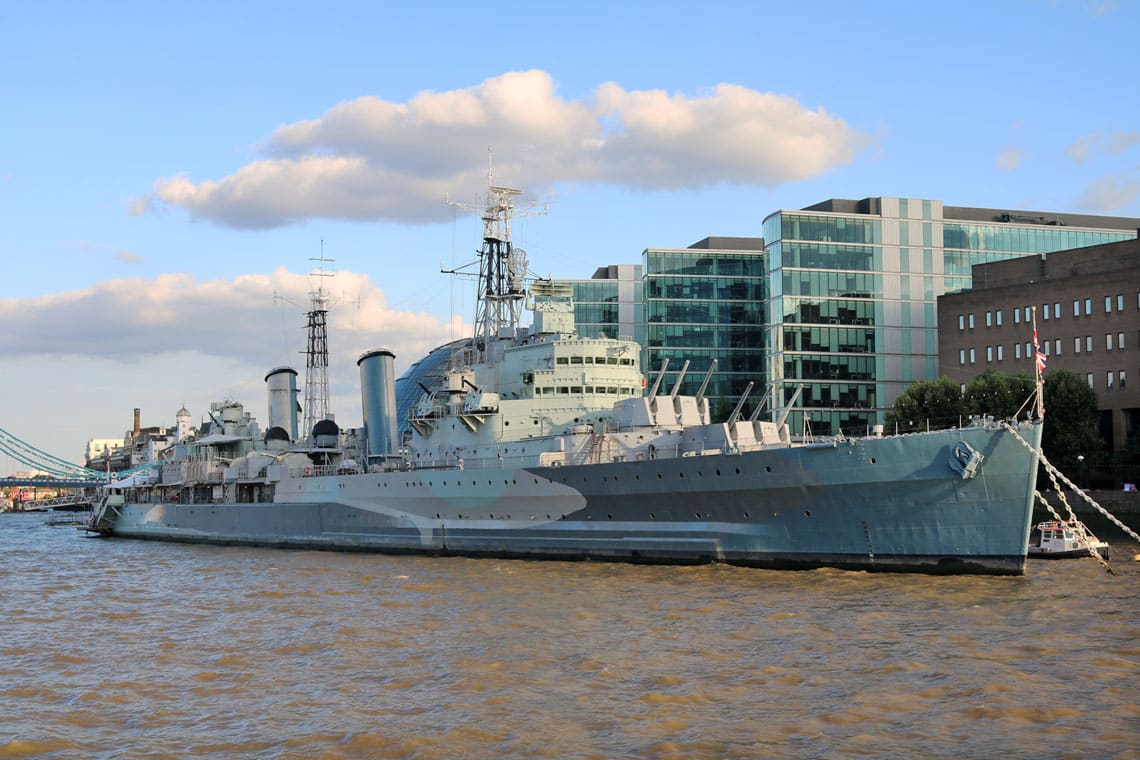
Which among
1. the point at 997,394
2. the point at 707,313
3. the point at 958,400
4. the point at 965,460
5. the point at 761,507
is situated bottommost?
the point at 761,507

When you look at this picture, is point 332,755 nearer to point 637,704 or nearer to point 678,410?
point 637,704

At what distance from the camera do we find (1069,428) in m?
45.2

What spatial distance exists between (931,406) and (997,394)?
2.99 metres

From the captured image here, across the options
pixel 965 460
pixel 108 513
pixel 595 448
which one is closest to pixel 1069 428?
pixel 965 460

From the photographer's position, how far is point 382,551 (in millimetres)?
36688

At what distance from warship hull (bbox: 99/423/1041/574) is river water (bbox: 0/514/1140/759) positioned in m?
0.82

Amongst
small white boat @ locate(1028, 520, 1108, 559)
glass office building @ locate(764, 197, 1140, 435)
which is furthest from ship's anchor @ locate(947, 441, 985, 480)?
glass office building @ locate(764, 197, 1140, 435)

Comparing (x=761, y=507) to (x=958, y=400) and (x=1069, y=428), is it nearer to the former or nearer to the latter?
(x=958, y=400)

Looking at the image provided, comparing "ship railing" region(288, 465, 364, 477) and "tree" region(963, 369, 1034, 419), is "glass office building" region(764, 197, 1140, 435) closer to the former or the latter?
"tree" region(963, 369, 1034, 419)

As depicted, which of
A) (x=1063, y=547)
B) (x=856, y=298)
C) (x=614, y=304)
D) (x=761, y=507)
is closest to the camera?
(x=761, y=507)

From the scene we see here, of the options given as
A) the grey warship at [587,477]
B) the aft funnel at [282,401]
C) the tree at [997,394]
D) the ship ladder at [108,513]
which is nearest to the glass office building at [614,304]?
the aft funnel at [282,401]

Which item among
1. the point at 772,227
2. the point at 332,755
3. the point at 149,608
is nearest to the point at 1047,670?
the point at 332,755

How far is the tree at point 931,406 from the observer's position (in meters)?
46.9

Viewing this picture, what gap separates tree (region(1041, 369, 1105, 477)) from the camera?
148 feet
